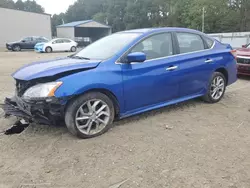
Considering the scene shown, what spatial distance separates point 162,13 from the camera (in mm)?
65625

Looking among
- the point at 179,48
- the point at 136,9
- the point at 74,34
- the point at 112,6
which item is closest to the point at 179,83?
the point at 179,48

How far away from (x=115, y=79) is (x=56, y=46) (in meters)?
21.0

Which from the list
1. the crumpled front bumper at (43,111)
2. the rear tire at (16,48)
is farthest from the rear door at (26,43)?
the crumpled front bumper at (43,111)

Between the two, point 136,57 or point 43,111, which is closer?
point 43,111

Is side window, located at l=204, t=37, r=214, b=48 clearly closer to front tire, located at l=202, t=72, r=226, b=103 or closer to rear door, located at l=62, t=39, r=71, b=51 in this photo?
front tire, located at l=202, t=72, r=226, b=103

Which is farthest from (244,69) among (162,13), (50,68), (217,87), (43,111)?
(162,13)

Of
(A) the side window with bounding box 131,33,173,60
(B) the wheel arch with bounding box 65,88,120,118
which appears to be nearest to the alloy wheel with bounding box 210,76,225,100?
(A) the side window with bounding box 131,33,173,60

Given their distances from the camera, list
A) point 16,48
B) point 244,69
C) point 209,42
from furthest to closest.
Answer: point 16,48
point 244,69
point 209,42

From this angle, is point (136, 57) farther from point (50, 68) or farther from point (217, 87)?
point (217, 87)

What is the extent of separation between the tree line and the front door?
4439cm

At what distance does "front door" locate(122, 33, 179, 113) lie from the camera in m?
4.07

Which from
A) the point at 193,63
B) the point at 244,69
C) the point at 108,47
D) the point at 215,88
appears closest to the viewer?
the point at 108,47

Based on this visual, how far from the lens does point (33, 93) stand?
139 inches

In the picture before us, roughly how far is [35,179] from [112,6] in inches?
2871
